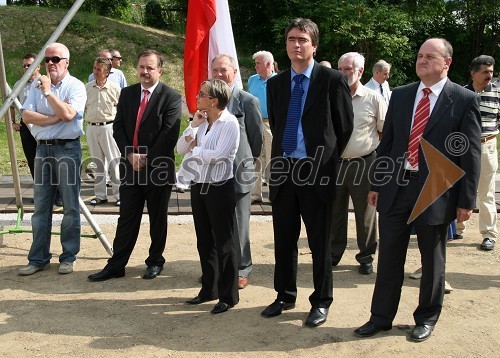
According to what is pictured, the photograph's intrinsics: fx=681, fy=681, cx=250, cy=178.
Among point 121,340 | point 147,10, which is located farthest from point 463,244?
point 147,10

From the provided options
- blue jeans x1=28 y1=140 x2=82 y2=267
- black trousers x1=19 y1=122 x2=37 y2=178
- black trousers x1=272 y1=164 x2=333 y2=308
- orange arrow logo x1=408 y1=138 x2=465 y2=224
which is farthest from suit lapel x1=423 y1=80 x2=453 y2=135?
black trousers x1=19 y1=122 x2=37 y2=178

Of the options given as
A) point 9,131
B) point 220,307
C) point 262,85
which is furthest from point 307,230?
point 262,85

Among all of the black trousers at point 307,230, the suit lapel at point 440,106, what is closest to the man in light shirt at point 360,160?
the black trousers at point 307,230

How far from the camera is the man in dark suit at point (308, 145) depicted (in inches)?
200

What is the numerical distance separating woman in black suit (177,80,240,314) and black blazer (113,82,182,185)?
769 mm

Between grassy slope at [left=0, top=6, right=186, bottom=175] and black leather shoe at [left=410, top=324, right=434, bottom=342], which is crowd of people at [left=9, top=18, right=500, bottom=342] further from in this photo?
grassy slope at [left=0, top=6, right=186, bottom=175]

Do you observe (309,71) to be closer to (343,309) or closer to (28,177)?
(343,309)

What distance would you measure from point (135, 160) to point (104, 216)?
2772 millimetres

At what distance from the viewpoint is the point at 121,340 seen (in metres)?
4.87

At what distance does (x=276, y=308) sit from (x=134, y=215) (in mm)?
1760

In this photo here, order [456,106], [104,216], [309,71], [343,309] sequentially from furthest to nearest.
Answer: [104,216] < [343,309] < [309,71] < [456,106]

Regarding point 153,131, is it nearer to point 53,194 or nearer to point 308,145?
point 53,194

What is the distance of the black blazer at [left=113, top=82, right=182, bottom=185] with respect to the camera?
20.4 feet

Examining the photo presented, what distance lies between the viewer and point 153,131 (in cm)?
623
